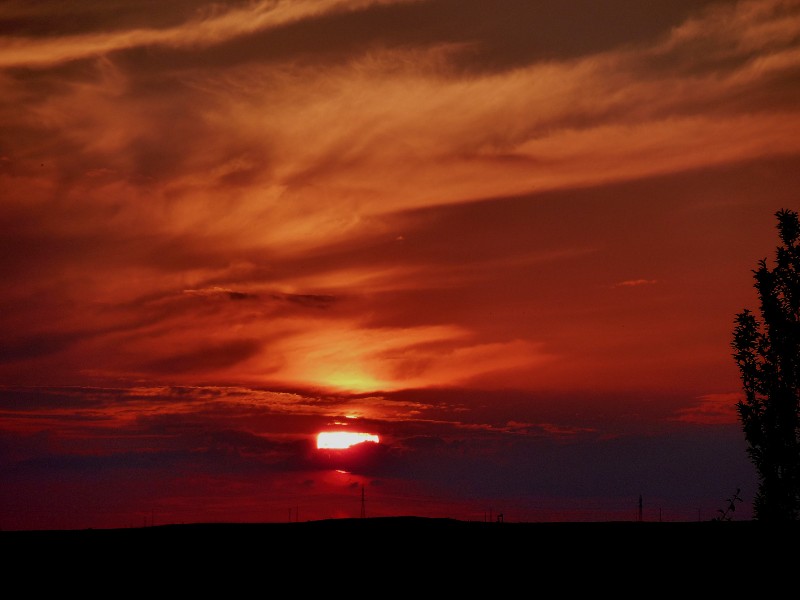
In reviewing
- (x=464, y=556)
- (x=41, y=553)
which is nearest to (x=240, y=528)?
(x=41, y=553)

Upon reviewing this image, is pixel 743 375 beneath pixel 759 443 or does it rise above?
above

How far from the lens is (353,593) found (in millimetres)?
23891

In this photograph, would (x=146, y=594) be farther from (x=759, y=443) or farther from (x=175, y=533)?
(x=759, y=443)

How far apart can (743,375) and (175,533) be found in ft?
74.0

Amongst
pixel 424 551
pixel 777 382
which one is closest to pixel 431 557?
pixel 424 551

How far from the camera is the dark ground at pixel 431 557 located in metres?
24.3

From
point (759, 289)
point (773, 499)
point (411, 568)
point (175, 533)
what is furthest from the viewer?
point (759, 289)

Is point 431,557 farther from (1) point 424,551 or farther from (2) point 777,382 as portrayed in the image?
(2) point 777,382

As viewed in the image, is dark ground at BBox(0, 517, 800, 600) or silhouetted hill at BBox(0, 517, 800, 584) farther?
silhouetted hill at BBox(0, 517, 800, 584)

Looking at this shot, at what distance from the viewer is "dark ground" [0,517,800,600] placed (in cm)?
2431

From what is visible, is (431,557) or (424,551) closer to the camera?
(431,557)

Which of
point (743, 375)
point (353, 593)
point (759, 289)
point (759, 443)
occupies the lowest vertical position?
point (353, 593)

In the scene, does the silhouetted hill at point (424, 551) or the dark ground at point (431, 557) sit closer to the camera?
the dark ground at point (431, 557)

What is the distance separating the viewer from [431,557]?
86.7 ft
